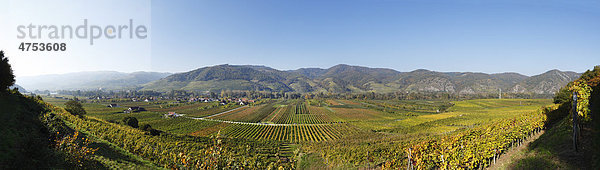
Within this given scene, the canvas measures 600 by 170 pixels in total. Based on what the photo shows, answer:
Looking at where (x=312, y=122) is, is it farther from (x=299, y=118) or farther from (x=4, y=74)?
(x=4, y=74)

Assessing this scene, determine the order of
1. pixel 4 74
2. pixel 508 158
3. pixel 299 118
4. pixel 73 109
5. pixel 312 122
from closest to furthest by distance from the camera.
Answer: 1. pixel 508 158
2. pixel 4 74
3. pixel 73 109
4. pixel 312 122
5. pixel 299 118

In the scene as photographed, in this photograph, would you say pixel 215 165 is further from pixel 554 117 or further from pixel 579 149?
pixel 554 117

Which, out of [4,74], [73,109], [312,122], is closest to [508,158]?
[4,74]

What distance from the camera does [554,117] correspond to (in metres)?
17.1

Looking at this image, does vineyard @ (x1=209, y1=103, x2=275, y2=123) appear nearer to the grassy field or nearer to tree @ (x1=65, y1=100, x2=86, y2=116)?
the grassy field

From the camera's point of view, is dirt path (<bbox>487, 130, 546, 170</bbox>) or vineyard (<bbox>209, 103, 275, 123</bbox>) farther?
vineyard (<bbox>209, 103, 275, 123</bbox>)

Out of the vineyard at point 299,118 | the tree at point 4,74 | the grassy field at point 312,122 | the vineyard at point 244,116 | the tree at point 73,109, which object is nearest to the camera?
the tree at point 4,74

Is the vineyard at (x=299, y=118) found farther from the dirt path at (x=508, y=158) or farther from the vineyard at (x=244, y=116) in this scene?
the dirt path at (x=508, y=158)

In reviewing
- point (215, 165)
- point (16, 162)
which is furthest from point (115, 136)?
point (215, 165)

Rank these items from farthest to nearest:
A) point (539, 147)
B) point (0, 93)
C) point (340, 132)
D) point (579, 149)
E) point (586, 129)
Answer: point (340, 132), point (0, 93), point (539, 147), point (586, 129), point (579, 149)

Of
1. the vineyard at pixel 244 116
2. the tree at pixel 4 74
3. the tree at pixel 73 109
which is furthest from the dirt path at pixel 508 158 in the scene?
the vineyard at pixel 244 116

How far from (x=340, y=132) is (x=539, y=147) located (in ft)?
149

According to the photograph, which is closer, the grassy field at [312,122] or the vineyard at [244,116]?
the grassy field at [312,122]

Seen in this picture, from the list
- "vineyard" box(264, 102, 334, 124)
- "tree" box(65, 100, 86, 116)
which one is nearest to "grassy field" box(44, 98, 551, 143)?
"vineyard" box(264, 102, 334, 124)
